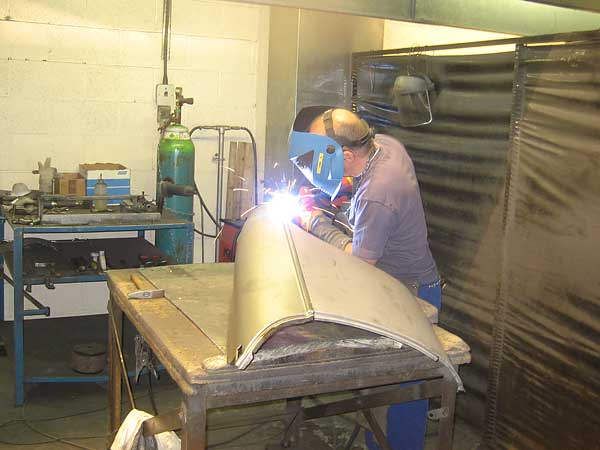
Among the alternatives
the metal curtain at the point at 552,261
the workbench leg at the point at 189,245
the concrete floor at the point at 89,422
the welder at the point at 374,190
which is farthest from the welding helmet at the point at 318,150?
the workbench leg at the point at 189,245

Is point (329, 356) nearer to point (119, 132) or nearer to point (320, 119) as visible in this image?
point (320, 119)

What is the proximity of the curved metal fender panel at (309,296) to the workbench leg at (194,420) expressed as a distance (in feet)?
0.38

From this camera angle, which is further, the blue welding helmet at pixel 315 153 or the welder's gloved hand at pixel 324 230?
the welder's gloved hand at pixel 324 230

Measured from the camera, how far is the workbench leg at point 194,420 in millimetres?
1505

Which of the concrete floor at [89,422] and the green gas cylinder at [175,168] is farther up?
the green gas cylinder at [175,168]

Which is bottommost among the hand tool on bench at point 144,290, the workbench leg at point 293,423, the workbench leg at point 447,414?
the workbench leg at point 293,423

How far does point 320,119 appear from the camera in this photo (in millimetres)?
2299

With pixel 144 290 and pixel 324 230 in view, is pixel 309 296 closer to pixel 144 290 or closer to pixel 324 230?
pixel 144 290

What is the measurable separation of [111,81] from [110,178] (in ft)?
2.55

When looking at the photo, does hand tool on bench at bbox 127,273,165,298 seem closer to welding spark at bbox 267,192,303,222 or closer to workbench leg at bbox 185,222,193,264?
welding spark at bbox 267,192,303,222

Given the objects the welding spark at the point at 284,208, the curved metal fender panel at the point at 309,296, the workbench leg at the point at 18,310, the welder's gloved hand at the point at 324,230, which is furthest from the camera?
the workbench leg at the point at 18,310

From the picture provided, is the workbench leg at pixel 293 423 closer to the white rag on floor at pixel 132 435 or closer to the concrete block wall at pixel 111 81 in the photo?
the white rag on floor at pixel 132 435

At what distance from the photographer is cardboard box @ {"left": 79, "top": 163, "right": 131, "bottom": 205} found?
369 cm

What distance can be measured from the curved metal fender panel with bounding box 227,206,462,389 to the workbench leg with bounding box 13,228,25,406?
156cm
